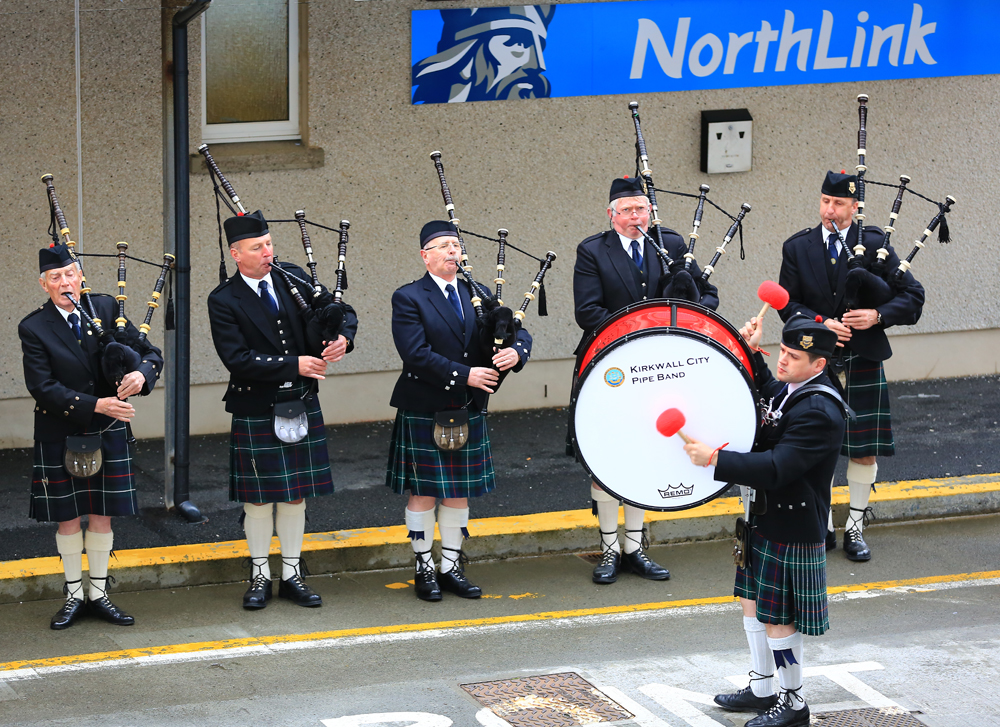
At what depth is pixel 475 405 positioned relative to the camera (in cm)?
659

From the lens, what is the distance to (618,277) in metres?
6.67

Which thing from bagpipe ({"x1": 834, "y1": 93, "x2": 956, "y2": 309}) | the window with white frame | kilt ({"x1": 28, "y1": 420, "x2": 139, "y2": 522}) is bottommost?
kilt ({"x1": 28, "y1": 420, "x2": 139, "y2": 522})

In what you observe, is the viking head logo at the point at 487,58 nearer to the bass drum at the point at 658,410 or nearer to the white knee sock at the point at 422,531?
the white knee sock at the point at 422,531

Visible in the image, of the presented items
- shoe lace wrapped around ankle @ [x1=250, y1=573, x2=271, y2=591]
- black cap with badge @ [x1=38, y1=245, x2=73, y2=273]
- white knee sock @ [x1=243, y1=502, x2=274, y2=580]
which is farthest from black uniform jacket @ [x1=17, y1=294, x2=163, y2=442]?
shoe lace wrapped around ankle @ [x1=250, y1=573, x2=271, y2=591]

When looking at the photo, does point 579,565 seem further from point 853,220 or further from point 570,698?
point 853,220

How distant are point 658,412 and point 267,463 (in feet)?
6.73

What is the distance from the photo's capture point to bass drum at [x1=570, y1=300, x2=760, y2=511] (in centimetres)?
513

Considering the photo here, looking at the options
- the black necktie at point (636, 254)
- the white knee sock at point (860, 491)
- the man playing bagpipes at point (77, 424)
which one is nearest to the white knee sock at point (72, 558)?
the man playing bagpipes at point (77, 424)

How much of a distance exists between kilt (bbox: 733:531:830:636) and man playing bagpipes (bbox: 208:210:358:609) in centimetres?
222

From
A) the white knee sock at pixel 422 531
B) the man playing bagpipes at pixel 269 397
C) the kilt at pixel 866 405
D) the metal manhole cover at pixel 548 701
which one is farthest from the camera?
the kilt at pixel 866 405

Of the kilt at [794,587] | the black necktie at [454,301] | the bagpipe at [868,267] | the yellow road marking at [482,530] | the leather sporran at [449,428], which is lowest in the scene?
the yellow road marking at [482,530]

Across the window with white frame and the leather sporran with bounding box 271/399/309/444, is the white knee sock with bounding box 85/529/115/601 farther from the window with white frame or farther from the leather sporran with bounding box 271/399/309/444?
the window with white frame

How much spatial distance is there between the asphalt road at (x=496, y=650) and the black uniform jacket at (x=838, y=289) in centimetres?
113

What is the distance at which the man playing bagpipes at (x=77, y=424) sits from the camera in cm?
595
